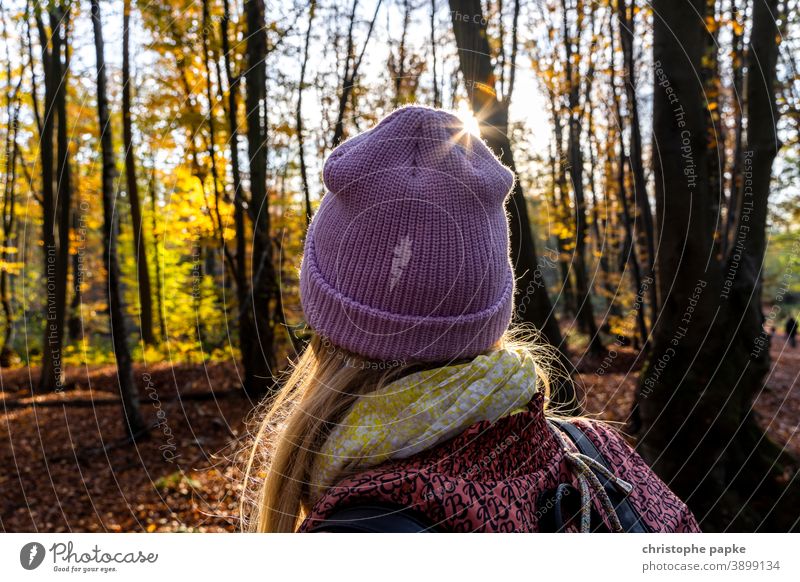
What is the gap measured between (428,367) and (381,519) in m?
0.38

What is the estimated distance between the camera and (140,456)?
5.07 m

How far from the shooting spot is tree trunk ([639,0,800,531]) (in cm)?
343

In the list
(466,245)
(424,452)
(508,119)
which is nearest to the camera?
(424,452)

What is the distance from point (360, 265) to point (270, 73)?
3221 millimetres

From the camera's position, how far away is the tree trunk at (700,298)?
3.43 m

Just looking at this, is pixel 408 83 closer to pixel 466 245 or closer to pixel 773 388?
pixel 466 245

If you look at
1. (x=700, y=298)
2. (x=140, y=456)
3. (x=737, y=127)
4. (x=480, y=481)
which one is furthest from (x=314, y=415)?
(x=737, y=127)

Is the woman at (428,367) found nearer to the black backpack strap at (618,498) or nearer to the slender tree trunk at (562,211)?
the black backpack strap at (618,498)

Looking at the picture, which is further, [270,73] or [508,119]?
[270,73]

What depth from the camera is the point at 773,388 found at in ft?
29.8

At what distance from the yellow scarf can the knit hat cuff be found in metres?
0.07

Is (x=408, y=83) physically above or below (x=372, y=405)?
above

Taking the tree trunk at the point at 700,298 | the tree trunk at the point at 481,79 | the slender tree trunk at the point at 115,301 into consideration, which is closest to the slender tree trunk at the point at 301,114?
the tree trunk at the point at 481,79

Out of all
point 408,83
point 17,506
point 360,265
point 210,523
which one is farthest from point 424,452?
point 17,506
